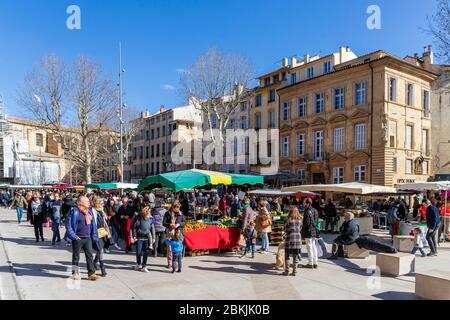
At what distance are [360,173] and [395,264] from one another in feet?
71.6

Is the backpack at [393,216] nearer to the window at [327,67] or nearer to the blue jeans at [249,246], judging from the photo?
the blue jeans at [249,246]

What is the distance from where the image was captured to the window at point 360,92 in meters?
28.9

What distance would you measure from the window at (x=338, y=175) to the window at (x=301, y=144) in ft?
13.5

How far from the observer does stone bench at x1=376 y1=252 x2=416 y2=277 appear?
819cm

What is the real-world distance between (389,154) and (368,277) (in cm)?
2152

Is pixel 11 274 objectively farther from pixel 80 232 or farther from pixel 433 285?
pixel 433 285

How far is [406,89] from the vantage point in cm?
2906

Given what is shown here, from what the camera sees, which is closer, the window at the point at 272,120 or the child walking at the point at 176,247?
the child walking at the point at 176,247

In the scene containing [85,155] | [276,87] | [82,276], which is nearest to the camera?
[82,276]

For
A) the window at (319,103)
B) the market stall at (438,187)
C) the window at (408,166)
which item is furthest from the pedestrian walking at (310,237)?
the window at (319,103)

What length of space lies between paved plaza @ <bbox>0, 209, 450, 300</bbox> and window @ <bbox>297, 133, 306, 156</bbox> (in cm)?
2403

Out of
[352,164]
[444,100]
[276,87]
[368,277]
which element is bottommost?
[368,277]

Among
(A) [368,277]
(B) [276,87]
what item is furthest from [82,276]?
(B) [276,87]
